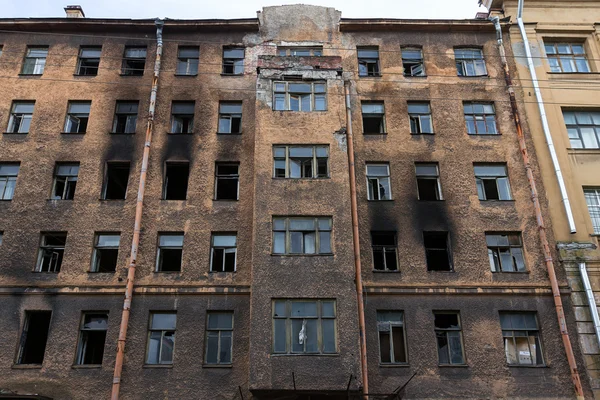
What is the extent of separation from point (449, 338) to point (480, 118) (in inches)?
380

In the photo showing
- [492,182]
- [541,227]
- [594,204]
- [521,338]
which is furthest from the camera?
[492,182]

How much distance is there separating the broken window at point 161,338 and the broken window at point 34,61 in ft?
41.5

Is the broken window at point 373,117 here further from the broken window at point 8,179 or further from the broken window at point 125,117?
the broken window at point 8,179

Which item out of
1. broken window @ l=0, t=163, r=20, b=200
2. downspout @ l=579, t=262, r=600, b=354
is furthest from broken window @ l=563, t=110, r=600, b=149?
broken window @ l=0, t=163, r=20, b=200

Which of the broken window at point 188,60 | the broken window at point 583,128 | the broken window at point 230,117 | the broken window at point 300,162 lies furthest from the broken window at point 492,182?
the broken window at point 188,60

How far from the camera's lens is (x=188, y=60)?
24078 millimetres

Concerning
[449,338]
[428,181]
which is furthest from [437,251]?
[449,338]

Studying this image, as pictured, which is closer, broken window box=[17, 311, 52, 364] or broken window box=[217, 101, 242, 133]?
broken window box=[17, 311, 52, 364]

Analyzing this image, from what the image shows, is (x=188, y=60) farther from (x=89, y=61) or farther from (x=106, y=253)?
(x=106, y=253)

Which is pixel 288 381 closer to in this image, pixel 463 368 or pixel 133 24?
pixel 463 368

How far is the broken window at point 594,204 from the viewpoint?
20.5 meters

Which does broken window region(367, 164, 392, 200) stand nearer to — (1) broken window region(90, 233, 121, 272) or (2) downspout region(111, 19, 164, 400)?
(2) downspout region(111, 19, 164, 400)

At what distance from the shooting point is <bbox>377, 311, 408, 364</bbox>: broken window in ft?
59.8

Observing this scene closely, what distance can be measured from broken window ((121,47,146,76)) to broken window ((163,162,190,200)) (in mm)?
5001
